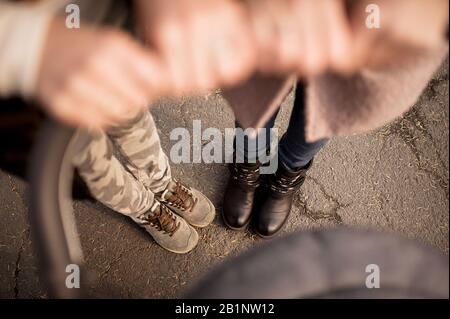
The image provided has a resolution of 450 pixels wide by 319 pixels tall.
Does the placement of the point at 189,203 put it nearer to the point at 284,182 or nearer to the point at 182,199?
the point at 182,199

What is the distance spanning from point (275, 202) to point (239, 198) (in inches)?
4.4

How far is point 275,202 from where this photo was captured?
4.43 ft

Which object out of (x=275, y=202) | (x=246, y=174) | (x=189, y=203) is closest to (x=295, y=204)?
(x=275, y=202)

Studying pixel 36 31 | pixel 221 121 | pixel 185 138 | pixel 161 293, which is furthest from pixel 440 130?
pixel 36 31

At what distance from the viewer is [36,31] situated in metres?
0.49

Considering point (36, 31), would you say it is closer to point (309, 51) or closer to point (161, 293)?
point (309, 51)

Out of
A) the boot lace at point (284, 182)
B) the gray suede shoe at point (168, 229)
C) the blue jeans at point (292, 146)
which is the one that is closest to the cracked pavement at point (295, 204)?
the gray suede shoe at point (168, 229)

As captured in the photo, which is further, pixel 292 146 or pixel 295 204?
pixel 295 204

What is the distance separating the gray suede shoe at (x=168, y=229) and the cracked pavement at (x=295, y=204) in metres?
0.05

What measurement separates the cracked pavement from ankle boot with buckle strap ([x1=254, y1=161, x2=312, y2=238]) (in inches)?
2.4

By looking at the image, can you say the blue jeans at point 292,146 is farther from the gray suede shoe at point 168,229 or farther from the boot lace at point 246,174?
the gray suede shoe at point 168,229

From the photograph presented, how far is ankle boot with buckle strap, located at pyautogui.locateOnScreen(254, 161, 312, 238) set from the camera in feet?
4.24

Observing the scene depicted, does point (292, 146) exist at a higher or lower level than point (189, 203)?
higher
